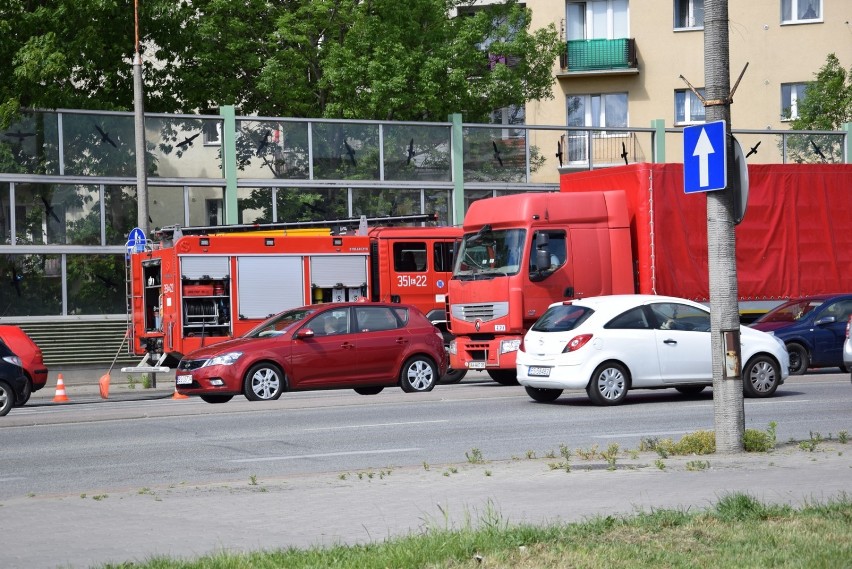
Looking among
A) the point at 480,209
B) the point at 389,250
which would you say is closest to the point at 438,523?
the point at 480,209

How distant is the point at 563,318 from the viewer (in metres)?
18.6

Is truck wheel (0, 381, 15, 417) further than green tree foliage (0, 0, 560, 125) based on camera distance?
No

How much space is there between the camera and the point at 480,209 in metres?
23.2

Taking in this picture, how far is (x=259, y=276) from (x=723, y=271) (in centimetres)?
1505

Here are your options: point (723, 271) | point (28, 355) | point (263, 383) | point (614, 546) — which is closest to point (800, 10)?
point (263, 383)

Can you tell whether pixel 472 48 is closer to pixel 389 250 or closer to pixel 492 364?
pixel 389 250

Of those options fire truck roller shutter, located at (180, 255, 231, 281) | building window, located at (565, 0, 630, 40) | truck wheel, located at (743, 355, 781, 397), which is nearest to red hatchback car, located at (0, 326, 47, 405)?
fire truck roller shutter, located at (180, 255, 231, 281)

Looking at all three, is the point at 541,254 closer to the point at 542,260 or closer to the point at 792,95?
the point at 542,260

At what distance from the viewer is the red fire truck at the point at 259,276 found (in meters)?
25.0

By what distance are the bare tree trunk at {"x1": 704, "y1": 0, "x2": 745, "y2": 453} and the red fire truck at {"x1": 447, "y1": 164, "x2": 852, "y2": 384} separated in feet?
31.4

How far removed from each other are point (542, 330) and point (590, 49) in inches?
1180

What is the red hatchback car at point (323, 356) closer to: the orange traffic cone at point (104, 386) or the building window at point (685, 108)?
the orange traffic cone at point (104, 386)

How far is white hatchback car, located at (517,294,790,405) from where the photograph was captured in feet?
59.1

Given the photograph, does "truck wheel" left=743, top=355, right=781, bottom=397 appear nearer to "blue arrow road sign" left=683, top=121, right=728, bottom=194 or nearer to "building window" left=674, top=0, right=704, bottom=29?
"blue arrow road sign" left=683, top=121, right=728, bottom=194
